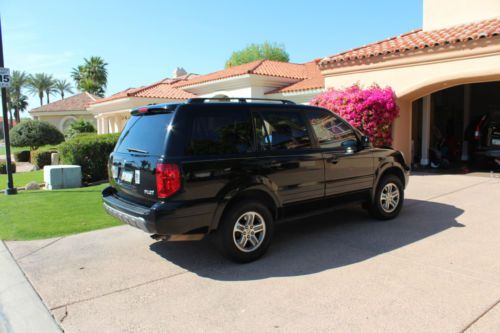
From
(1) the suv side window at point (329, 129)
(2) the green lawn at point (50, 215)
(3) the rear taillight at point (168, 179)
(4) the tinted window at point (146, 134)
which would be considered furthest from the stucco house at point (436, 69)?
(3) the rear taillight at point (168, 179)

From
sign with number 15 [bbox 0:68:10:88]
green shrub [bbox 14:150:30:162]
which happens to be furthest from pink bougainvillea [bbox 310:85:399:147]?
green shrub [bbox 14:150:30:162]

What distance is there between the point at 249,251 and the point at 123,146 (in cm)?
208

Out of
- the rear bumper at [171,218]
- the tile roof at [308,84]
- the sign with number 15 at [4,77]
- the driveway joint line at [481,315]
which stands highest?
the tile roof at [308,84]

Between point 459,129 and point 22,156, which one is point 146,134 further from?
point 22,156

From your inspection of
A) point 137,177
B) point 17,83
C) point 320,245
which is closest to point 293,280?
point 320,245

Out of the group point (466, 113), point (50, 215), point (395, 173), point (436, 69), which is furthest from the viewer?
point (466, 113)

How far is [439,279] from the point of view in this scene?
13.6 ft

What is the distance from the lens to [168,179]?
415cm

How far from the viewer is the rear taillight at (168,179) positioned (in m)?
4.15

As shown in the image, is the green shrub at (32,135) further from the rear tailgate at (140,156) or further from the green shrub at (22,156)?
the rear tailgate at (140,156)

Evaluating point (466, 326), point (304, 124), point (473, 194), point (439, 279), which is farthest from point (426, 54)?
point (466, 326)

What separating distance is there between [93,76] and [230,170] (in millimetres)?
63456

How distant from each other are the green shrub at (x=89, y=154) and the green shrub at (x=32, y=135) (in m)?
15.5

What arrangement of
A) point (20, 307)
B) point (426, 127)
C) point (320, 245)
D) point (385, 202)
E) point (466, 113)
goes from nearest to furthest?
1. point (20, 307)
2. point (320, 245)
3. point (385, 202)
4. point (426, 127)
5. point (466, 113)
